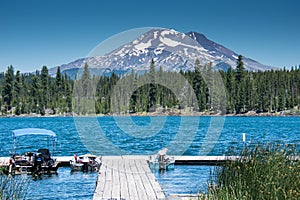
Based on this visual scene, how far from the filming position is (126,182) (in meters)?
11.7

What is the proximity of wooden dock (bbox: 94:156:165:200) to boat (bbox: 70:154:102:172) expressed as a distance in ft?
3.14

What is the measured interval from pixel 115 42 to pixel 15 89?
10038 centimetres

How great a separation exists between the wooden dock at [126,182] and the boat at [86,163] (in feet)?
3.14

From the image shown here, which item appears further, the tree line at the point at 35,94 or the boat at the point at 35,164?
the tree line at the point at 35,94

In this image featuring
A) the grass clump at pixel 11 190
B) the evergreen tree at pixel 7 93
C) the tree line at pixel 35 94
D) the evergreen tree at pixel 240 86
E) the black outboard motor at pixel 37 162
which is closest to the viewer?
the grass clump at pixel 11 190

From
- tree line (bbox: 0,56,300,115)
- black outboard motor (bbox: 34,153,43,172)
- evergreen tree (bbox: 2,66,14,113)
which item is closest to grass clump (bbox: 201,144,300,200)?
black outboard motor (bbox: 34,153,43,172)

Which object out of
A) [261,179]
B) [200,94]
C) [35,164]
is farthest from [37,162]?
[200,94]

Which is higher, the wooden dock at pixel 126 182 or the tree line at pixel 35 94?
the tree line at pixel 35 94

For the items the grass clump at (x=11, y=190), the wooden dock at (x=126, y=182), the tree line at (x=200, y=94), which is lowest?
the wooden dock at (x=126, y=182)

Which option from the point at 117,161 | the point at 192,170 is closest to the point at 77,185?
the point at 117,161

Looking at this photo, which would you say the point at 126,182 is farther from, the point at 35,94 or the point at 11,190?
the point at 35,94

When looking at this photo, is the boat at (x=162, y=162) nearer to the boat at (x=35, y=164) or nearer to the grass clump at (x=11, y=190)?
the boat at (x=35, y=164)

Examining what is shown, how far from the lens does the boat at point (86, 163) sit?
16.7 m

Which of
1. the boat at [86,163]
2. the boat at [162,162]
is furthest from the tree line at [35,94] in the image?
the boat at [162,162]
